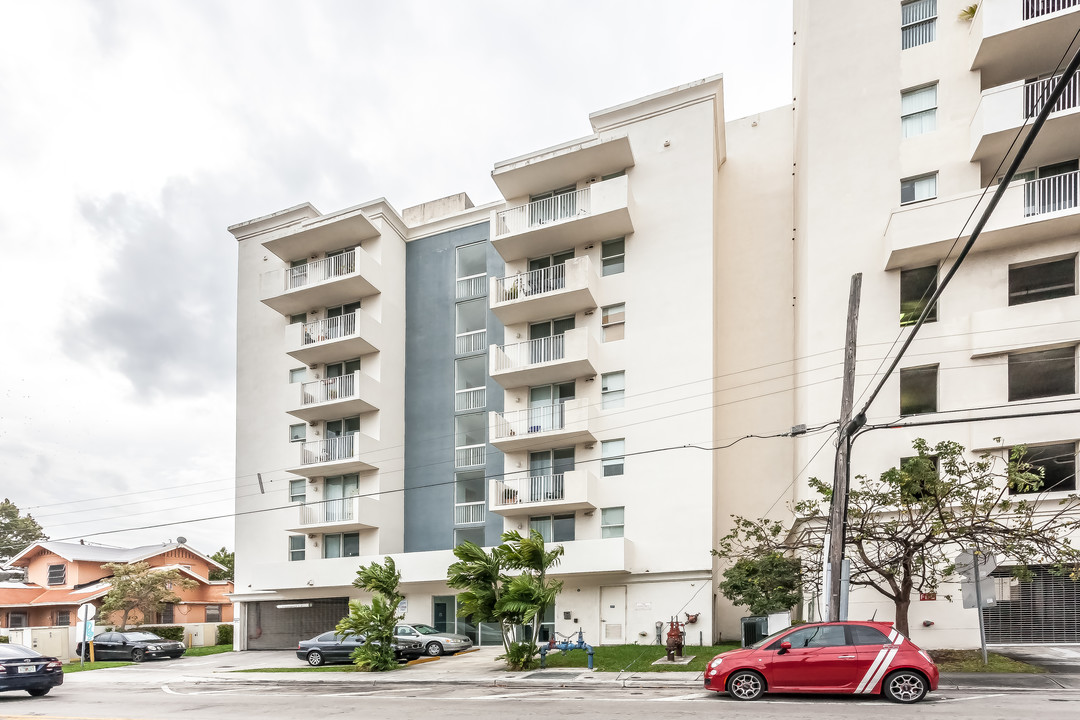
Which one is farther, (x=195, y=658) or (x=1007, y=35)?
(x=195, y=658)

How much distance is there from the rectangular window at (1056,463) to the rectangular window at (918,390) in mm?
2740

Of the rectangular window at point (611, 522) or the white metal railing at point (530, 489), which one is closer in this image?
the rectangular window at point (611, 522)

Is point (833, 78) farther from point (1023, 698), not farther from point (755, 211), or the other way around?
point (1023, 698)

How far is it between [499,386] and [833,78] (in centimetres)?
1630

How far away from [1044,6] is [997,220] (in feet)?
20.7

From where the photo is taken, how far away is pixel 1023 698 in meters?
12.5

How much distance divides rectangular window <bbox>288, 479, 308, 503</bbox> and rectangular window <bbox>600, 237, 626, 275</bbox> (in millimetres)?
16334

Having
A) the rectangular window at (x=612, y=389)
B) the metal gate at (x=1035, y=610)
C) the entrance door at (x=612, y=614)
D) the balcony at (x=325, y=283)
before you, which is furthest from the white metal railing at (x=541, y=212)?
the metal gate at (x=1035, y=610)

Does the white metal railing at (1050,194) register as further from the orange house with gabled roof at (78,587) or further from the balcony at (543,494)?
the orange house with gabled roof at (78,587)

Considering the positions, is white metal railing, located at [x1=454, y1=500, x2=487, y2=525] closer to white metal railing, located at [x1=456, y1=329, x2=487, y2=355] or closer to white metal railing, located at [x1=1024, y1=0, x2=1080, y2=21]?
white metal railing, located at [x1=456, y1=329, x2=487, y2=355]

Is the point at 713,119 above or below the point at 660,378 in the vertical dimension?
above

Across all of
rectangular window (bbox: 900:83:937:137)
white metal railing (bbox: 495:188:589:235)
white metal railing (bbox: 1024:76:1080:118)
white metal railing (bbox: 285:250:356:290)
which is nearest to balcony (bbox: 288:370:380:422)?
white metal railing (bbox: 285:250:356:290)

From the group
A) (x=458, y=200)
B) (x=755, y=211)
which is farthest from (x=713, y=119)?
(x=458, y=200)

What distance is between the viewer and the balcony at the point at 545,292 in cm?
2734
